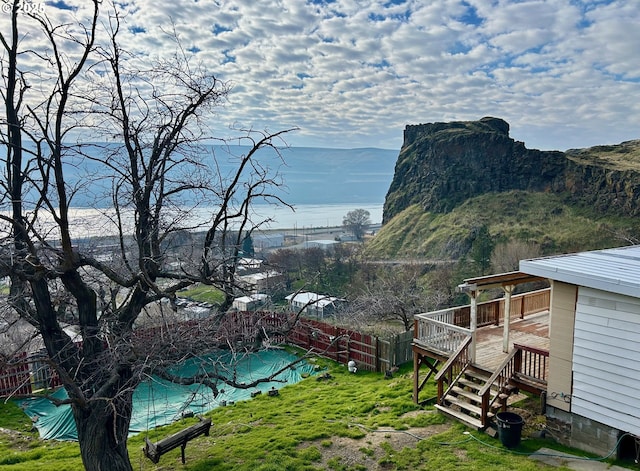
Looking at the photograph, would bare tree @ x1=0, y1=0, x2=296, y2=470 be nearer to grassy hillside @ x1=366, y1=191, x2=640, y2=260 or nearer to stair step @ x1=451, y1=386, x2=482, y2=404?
stair step @ x1=451, y1=386, x2=482, y2=404

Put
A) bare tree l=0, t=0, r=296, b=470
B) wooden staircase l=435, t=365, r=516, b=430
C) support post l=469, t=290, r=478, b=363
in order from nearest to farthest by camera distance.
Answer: bare tree l=0, t=0, r=296, b=470, wooden staircase l=435, t=365, r=516, b=430, support post l=469, t=290, r=478, b=363

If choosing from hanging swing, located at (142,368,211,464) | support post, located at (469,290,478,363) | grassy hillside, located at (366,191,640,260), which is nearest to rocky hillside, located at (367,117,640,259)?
grassy hillside, located at (366,191,640,260)

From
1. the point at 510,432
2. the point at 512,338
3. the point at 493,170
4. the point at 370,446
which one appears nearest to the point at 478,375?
the point at 510,432

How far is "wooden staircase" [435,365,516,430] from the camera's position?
325 inches

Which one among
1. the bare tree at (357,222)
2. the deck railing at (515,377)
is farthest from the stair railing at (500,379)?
the bare tree at (357,222)

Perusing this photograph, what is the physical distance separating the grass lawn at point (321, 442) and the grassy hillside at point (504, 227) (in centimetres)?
3878

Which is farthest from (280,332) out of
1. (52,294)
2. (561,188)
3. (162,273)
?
(561,188)

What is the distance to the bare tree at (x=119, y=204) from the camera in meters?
5.39

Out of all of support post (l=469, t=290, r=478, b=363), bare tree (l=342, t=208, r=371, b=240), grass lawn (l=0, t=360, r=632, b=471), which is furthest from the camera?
bare tree (l=342, t=208, r=371, b=240)

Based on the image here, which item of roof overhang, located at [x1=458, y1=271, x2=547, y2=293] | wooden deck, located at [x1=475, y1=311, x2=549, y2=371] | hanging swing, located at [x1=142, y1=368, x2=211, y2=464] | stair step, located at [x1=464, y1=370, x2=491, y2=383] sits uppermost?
roof overhang, located at [x1=458, y1=271, x2=547, y2=293]

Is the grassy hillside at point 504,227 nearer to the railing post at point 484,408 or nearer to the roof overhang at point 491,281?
the roof overhang at point 491,281

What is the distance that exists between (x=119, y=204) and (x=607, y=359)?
25.9 feet

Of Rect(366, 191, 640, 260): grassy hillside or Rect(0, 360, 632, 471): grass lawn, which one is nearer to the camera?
Rect(0, 360, 632, 471): grass lawn

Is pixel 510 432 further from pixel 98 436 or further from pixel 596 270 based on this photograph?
pixel 98 436
